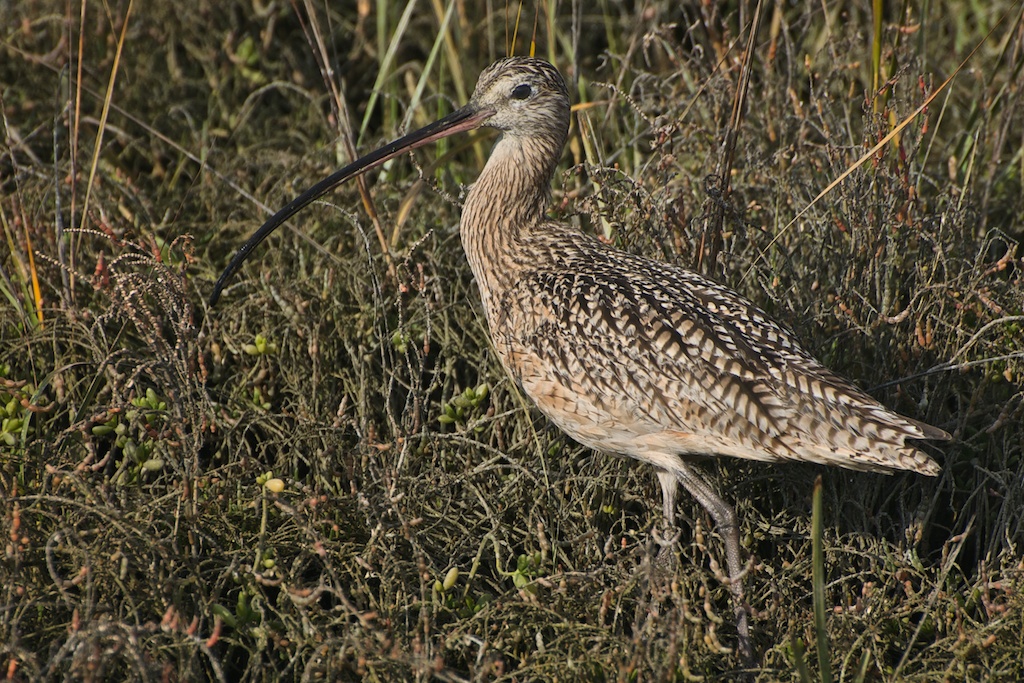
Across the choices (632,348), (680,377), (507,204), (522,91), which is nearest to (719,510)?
(680,377)

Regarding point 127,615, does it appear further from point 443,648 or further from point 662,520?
point 662,520

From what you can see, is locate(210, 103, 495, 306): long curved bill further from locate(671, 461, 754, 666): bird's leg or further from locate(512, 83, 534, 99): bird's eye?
locate(671, 461, 754, 666): bird's leg

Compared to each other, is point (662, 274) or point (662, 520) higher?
point (662, 274)

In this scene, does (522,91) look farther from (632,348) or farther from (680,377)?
(680,377)

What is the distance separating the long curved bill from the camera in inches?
156

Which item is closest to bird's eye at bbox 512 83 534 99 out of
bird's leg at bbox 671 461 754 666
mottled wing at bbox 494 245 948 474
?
mottled wing at bbox 494 245 948 474

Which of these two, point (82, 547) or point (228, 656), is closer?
point (82, 547)

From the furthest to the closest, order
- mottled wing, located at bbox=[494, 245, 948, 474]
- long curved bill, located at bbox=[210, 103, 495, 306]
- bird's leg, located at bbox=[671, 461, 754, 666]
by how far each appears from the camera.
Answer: long curved bill, located at bbox=[210, 103, 495, 306]
bird's leg, located at bbox=[671, 461, 754, 666]
mottled wing, located at bbox=[494, 245, 948, 474]

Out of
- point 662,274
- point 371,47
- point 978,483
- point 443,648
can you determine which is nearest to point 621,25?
point 371,47

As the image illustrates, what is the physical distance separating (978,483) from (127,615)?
2.77 m

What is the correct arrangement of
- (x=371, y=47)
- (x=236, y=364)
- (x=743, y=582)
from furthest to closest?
(x=371, y=47) < (x=236, y=364) < (x=743, y=582)

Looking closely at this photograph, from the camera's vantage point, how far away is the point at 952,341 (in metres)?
4.05

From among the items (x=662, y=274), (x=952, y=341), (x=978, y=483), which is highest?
(x=662, y=274)

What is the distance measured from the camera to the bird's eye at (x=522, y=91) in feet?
13.2
